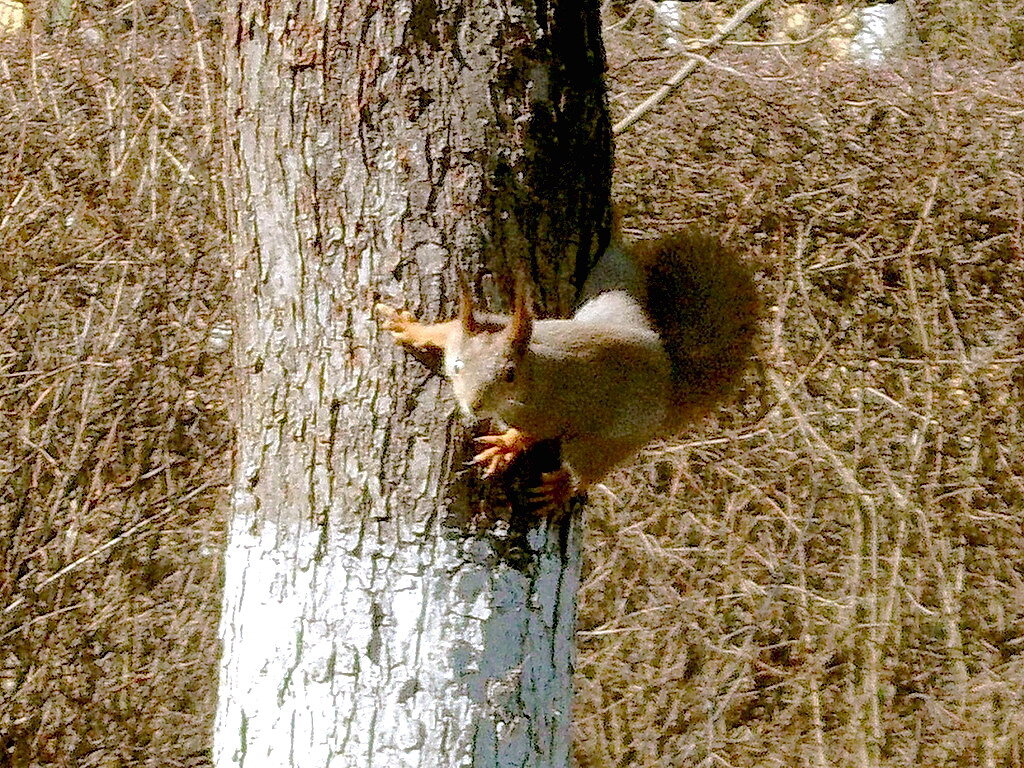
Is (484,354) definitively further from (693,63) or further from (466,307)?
(693,63)

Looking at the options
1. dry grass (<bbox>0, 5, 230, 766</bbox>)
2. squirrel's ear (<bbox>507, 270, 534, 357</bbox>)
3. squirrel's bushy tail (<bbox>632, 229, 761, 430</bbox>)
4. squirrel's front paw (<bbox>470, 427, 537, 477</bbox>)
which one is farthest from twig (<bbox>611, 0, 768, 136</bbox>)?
squirrel's front paw (<bbox>470, 427, 537, 477</bbox>)

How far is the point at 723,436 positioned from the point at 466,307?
3.14 m

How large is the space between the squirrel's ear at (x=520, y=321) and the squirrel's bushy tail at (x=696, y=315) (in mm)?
511

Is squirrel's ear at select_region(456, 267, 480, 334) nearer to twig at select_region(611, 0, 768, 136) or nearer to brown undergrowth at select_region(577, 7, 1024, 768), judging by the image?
twig at select_region(611, 0, 768, 136)

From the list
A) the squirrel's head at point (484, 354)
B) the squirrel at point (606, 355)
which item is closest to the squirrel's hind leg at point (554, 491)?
the squirrel at point (606, 355)

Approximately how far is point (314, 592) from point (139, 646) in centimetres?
309

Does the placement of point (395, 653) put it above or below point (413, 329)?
below

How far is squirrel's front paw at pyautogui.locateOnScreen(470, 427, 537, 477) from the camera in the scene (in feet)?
5.55

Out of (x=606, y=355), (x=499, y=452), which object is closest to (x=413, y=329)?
(x=499, y=452)

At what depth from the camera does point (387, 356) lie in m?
1.68

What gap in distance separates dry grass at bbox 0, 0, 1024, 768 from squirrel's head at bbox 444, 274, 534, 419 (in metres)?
2.84

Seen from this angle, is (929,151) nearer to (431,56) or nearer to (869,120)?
(869,120)

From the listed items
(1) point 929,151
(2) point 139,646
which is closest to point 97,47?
(2) point 139,646

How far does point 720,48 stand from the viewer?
4.71m
